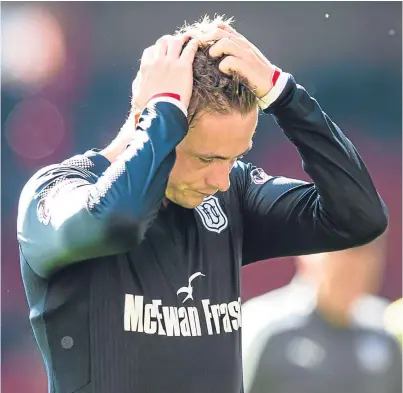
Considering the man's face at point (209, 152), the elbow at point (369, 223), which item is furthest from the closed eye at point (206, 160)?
the elbow at point (369, 223)

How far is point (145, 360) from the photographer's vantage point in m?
1.60

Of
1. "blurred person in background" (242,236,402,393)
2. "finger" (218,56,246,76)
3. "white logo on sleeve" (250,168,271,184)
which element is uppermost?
"finger" (218,56,246,76)

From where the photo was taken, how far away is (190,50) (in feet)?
5.25

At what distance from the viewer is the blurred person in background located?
312cm

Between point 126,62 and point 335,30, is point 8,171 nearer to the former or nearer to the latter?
point 126,62

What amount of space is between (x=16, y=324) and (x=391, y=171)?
2380mm

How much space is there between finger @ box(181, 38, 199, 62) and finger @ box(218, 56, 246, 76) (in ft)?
0.20

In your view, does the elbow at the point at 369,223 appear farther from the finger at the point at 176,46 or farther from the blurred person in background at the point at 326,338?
the blurred person in background at the point at 326,338

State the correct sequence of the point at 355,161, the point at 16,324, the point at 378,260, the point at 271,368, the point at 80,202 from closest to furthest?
the point at 80,202 < the point at 355,161 < the point at 271,368 < the point at 378,260 < the point at 16,324

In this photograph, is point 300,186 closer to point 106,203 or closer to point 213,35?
point 213,35

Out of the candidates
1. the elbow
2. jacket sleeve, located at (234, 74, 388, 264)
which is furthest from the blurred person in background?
the elbow

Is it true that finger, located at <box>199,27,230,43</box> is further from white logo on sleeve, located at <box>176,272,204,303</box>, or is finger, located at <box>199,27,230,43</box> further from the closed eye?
white logo on sleeve, located at <box>176,272,204,303</box>

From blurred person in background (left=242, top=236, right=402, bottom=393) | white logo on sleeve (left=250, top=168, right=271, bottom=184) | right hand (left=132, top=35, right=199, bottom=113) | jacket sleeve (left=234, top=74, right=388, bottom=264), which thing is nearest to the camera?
right hand (left=132, top=35, right=199, bottom=113)

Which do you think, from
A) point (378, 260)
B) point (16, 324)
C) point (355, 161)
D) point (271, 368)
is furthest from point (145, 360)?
point (16, 324)
